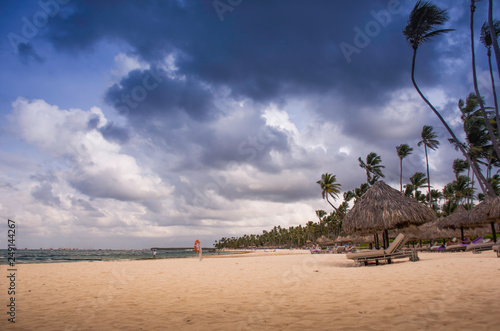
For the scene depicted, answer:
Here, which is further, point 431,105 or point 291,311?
point 431,105

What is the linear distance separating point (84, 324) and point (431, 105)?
76.6ft

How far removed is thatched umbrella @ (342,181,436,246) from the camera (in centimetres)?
1377

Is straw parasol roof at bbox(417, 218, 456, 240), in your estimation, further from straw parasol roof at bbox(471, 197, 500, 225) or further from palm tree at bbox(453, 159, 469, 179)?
palm tree at bbox(453, 159, 469, 179)

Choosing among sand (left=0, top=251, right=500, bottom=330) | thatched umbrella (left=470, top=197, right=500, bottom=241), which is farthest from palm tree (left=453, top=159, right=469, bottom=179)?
sand (left=0, top=251, right=500, bottom=330)

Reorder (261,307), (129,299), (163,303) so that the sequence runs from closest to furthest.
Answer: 1. (261,307)
2. (163,303)
3. (129,299)

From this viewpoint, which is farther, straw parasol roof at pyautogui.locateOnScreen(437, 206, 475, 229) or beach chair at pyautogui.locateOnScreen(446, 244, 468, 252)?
straw parasol roof at pyautogui.locateOnScreen(437, 206, 475, 229)

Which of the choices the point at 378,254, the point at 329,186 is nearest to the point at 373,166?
the point at 329,186

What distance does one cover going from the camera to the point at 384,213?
13.9 metres

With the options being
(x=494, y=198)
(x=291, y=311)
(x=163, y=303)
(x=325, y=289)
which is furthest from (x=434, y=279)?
(x=494, y=198)

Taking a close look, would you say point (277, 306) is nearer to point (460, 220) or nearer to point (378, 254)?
point (378, 254)

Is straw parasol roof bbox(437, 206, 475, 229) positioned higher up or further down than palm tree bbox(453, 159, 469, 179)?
further down

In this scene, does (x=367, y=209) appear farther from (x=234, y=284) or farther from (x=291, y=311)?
(x=291, y=311)

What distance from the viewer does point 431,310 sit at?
455cm

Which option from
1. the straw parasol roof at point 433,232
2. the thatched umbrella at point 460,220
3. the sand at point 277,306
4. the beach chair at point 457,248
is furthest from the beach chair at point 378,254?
the straw parasol roof at point 433,232
